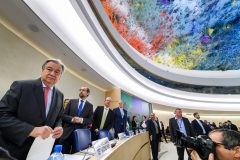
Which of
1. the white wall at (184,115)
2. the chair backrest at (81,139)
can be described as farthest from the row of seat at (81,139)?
the white wall at (184,115)

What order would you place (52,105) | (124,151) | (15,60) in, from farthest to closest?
(15,60)
(124,151)
(52,105)

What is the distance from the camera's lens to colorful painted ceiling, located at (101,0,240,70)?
34.2 ft

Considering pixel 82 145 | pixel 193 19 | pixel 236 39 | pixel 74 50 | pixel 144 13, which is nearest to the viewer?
pixel 82 145

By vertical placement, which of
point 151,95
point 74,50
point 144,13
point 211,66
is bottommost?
point 74,50

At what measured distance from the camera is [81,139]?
1900 millimetres

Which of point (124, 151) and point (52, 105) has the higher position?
point (52, 105)

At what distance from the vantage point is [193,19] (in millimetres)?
12430

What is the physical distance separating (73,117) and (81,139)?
0.63 metres

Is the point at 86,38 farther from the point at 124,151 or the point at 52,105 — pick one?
the point at 52,105

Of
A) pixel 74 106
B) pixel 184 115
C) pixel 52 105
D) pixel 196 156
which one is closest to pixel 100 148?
pixel 52 105

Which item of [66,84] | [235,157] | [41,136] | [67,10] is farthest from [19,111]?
[66,84]

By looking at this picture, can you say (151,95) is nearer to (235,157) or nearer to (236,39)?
(236,39)

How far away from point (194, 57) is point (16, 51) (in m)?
14.2

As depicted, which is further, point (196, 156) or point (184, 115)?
point (184, 115)
